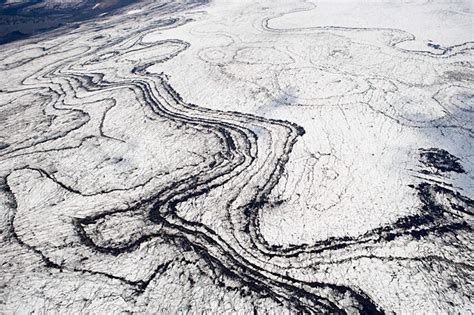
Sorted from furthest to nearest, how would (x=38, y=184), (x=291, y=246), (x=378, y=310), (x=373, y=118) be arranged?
1. (x=373, y=118)
2. (x=38, y=184)
3. (x=291, y=246)
4. (x=378, y=310)

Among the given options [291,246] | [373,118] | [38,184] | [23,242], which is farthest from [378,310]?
[38,184]

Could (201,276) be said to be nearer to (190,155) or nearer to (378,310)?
(378,310)

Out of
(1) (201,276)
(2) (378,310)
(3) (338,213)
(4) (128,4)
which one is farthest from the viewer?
(4) (128,4)

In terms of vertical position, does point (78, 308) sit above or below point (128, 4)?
below

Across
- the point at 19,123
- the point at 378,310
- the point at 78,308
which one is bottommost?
the point at 378,310

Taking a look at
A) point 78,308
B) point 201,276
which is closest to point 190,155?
point 201,276

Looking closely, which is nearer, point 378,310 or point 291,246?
point 378,310
